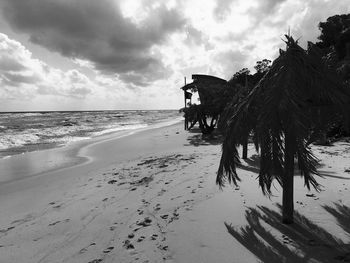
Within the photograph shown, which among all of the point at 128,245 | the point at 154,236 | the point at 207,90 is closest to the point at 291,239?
the point at 154,236

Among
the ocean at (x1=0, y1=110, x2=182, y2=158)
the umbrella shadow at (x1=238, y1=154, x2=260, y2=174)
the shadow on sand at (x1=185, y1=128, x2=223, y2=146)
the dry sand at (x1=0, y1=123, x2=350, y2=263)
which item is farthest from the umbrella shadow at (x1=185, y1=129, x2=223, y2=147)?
the ocean at (x1=0, y1=110, x2=182, y2=158)

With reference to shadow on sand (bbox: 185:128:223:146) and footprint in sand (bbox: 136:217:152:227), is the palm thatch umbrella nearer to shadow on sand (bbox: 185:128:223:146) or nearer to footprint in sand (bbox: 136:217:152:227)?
footprint in sand (bbox: 136:217:152:227)

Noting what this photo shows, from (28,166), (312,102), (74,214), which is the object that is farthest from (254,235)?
(28,166)

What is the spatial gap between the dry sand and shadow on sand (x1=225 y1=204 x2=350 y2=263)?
0.04 ft

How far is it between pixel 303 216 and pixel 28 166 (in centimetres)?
1335

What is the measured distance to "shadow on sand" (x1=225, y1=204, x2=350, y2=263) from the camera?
4.23 metres

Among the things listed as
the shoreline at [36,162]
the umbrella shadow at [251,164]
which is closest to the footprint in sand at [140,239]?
the umbrella shadow at [251,164]

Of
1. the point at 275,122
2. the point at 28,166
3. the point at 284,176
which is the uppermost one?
the point at 275,122

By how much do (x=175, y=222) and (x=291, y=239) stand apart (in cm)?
199

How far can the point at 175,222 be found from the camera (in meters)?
5.73

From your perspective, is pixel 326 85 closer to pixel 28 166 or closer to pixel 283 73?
pixel 283 73

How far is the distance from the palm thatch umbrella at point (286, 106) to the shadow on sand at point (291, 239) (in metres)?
0.52

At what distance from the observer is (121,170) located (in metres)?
11.8

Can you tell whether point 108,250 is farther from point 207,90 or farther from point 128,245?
point 207,90
